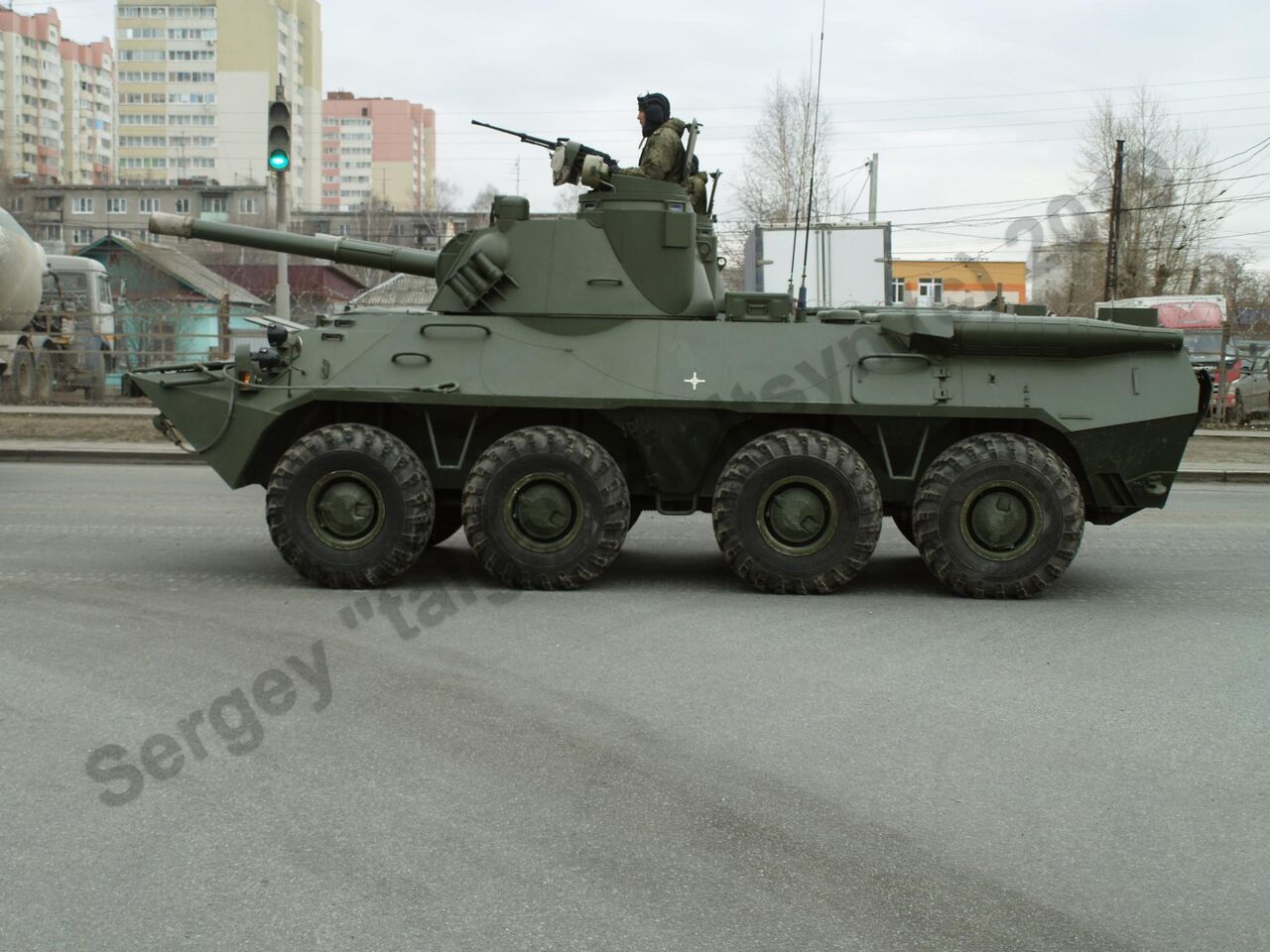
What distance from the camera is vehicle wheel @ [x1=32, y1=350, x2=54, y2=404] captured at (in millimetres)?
25781

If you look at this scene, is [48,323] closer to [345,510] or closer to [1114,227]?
[345,510]

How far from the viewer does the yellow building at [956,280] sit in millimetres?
41141

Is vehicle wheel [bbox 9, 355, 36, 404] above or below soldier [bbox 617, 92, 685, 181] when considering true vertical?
below

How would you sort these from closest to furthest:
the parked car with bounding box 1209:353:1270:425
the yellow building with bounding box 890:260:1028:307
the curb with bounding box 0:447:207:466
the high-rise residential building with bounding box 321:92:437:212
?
the curb with bounding box 0:447:207:466 < the parked car with bounding box 1209:353:1270:425 < the yellow building with bounding box 890:260:1028:307 < the high-rise residential building with bounding box 321:92:437:212

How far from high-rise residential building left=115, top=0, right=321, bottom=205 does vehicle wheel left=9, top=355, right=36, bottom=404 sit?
8549cm

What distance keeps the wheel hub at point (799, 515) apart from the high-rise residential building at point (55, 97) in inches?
4657

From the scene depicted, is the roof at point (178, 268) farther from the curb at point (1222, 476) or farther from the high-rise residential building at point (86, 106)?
the high-rise residential building at point (86, 106)

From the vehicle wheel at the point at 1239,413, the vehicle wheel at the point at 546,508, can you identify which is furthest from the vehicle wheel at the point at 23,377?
the vehicle wheel at the point at 1239,413

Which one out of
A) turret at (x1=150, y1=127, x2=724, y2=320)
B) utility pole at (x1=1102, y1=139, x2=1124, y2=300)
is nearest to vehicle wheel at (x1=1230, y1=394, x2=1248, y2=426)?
utility pole at (x1=1102, y1=139, x2=1124, y2=300)

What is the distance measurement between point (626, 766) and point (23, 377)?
75.7 ft

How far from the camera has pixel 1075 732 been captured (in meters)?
6.00

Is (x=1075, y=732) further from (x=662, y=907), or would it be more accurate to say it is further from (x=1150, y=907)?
(x=662, y=907)

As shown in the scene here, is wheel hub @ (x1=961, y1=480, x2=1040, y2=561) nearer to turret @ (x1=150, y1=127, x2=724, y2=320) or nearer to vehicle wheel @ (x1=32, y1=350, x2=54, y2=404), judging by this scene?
turret @ (x1=150, y1=127, x2=724, y2=320)

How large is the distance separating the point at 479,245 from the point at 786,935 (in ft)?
20.0
